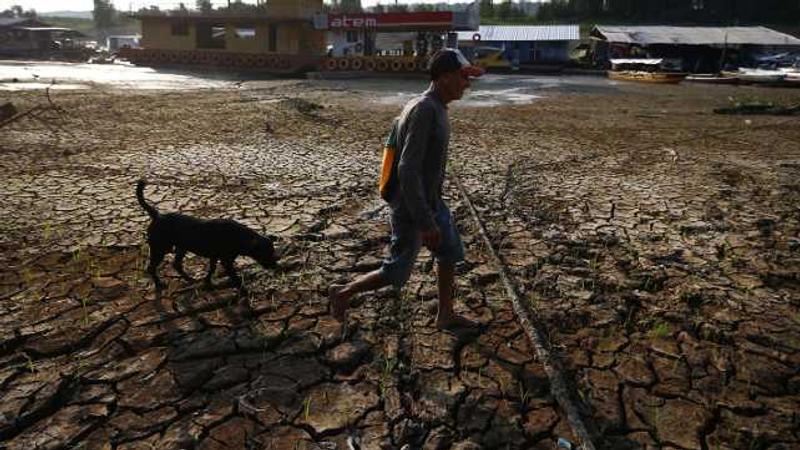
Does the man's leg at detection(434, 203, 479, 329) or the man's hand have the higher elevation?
the man's hand

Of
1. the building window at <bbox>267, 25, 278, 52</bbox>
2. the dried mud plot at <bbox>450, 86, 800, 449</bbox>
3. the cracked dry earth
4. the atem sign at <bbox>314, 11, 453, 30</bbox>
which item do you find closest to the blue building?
the atem sign at <bbox>314, 11, 453, 30</bbox>

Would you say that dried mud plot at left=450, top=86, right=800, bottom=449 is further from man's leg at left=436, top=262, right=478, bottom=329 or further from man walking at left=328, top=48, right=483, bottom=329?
man walking at left=328, top=48, right=483, bottom=329

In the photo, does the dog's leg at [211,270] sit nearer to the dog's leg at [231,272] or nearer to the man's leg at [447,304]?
the dog's leg at [231,272]

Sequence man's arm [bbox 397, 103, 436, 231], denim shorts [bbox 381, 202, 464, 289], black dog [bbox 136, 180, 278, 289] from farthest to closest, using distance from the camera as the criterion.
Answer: black dog [bbox 136, 180, 278, 289], denim shorts [bbox 381, 202, 464, 289], man's arm [bbox 397, 103, 436, 231]

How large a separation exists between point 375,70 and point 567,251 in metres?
23.4

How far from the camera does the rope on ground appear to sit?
8.23 feet

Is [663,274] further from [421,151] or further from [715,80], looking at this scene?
[715,80]

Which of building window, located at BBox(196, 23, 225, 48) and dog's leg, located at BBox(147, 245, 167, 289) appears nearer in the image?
dog's leg, located at BBox(147, 245, 167, 289)

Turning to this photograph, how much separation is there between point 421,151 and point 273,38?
95.5ft

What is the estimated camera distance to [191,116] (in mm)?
12188

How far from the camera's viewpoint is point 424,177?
9.36 feet

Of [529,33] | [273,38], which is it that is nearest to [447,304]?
[273,38]

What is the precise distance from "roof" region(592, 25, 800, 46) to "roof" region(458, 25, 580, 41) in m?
2.26

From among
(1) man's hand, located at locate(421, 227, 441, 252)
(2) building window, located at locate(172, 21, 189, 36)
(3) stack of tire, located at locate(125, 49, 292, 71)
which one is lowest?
(1) man's hand, located at locate(421, 227, 441, 252)
